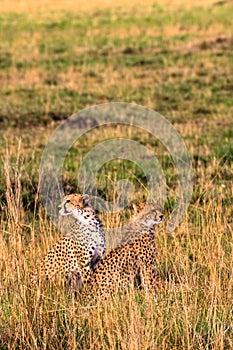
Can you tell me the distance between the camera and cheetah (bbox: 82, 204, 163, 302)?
5.42 meters

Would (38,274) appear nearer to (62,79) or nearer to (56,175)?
(56,175)

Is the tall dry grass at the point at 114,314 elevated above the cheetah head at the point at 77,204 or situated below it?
below

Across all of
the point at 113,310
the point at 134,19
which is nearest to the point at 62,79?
the point at 134,19

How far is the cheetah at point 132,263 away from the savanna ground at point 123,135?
144 mm

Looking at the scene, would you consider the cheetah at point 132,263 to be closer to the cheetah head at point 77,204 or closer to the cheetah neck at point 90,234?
the cheetah neck at point 90,234

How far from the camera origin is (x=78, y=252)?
5.66m

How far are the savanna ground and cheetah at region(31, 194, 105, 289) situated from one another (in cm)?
15

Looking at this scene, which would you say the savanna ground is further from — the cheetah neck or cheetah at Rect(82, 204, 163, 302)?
the cheetah neck

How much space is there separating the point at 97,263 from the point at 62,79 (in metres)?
13.5

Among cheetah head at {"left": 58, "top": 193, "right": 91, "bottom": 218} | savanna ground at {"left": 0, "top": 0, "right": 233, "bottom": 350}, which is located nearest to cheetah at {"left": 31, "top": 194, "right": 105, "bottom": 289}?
cheetah head at {"left": 58, "top": 193, "right": 91, "bottom": 218}

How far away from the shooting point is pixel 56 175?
1016 cm

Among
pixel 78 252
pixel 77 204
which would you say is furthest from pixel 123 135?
pixel 78 252

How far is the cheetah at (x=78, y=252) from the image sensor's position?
18.5 feet

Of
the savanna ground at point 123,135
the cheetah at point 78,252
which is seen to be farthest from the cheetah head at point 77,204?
the savanna ground at point 123,135
